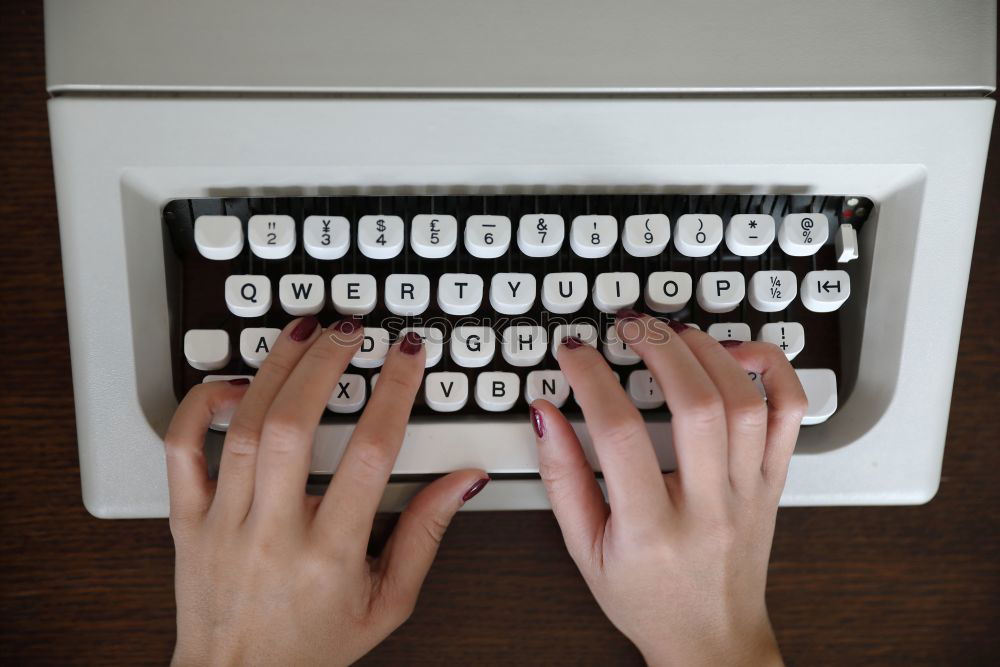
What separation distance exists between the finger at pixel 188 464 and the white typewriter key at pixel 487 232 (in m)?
0.31

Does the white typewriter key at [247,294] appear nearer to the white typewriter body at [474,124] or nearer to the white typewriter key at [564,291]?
the white typewriter body at [474,124]

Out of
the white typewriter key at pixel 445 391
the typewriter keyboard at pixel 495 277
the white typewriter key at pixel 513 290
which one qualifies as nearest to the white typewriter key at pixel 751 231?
the typewriter keyboard at pixel 495 277

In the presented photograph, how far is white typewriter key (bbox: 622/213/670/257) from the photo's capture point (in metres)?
0.71

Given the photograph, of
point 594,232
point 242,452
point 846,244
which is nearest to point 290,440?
point 242,452

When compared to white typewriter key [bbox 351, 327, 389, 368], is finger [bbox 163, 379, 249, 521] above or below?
below

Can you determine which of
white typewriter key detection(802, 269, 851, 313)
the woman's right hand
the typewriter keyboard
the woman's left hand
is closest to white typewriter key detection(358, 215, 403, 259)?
the typewriter keyboard

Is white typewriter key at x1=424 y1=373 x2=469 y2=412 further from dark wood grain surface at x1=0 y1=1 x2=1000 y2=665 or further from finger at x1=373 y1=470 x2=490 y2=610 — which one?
dark wood grain surface at x1=0 y1=1 x2=1000 y2=665

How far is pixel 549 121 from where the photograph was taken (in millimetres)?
695

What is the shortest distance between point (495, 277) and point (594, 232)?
0.37 feet

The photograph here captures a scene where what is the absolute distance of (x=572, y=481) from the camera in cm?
68

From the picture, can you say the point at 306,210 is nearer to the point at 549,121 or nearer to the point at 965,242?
the point at 549,121

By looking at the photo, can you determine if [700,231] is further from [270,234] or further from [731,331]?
[270,234]

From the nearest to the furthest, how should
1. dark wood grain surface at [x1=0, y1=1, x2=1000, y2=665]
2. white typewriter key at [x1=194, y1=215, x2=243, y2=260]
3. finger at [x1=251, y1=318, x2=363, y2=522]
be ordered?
finger at [x1=251, y1=318, x2=363, y2=522], white typewriter key at [x1=194, y1=215, x2=243, y2=260], dark wood grain surface at [x1=0, y1=1, x2=1000, y2=665]

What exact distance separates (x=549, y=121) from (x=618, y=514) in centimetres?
39
